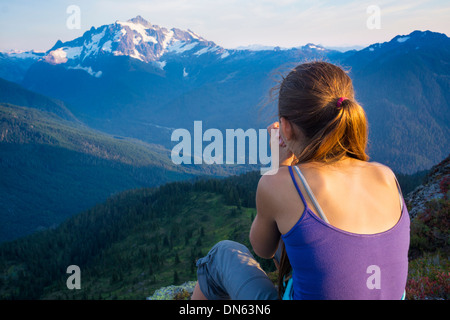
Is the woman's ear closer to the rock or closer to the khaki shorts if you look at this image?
the khaki shorts

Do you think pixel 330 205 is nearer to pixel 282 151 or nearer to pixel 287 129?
pixel 287 129

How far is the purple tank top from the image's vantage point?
114 inches

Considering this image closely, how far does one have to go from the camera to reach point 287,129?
3.63 metres

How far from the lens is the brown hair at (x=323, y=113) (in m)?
3.35

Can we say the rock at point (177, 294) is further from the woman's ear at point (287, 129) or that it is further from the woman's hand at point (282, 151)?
the woman's ear at point (287, 129)

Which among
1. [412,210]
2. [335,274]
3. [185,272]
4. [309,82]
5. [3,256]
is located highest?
[309,82]

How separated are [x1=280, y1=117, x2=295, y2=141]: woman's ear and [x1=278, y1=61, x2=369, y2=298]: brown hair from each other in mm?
45

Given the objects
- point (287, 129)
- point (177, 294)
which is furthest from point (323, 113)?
point (177, 294)

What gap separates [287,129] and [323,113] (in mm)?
444

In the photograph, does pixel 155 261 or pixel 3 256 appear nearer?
pixel 155 261
